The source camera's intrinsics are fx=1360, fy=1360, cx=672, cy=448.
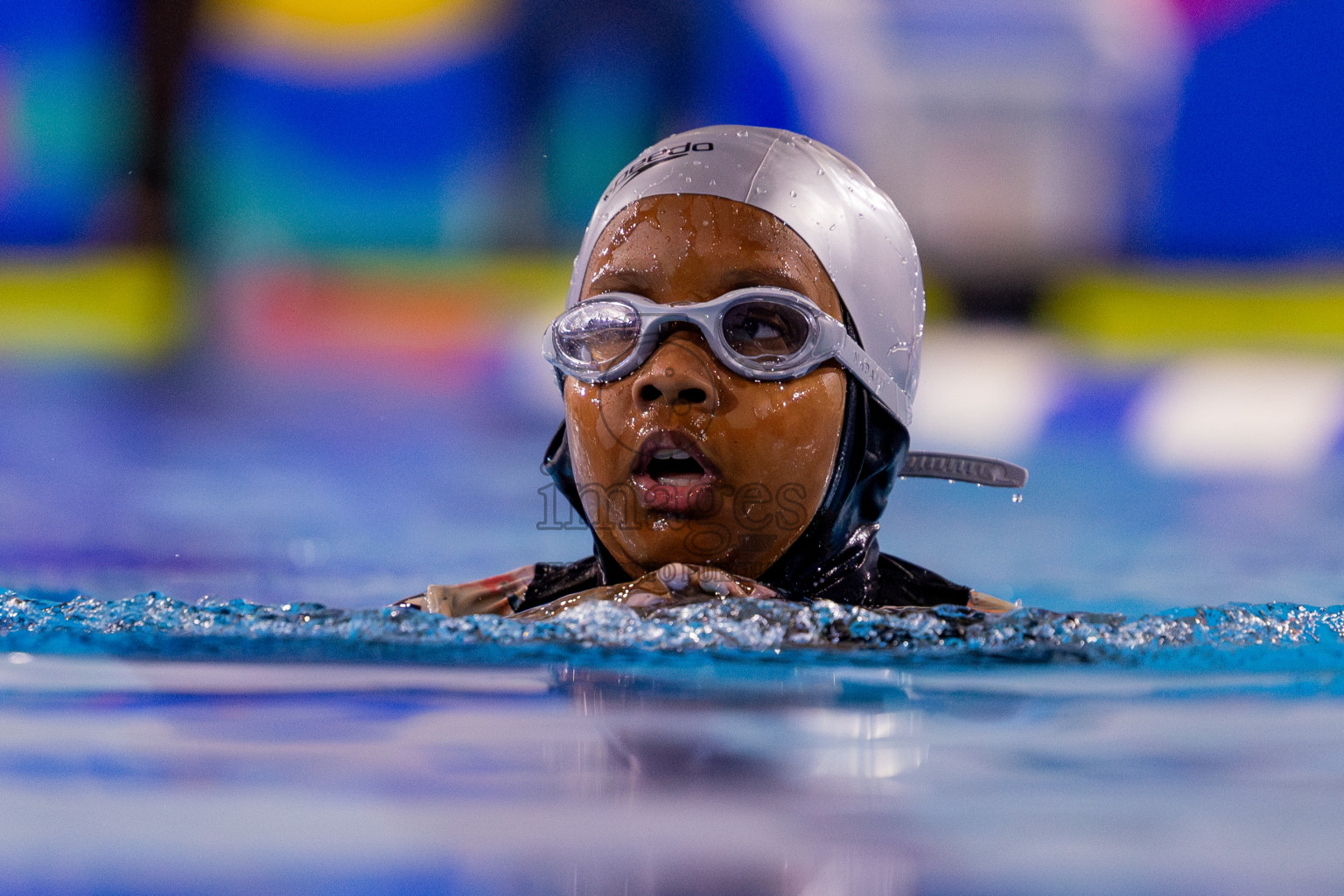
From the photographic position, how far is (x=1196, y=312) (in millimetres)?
11297

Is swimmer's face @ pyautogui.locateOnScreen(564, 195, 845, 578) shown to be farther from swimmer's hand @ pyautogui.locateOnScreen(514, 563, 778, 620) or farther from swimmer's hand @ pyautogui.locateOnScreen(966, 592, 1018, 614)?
swimmer's hand @ pyautogui.locateOnScreen(966, 592, 1018, 614)

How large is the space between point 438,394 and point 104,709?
25.8ft

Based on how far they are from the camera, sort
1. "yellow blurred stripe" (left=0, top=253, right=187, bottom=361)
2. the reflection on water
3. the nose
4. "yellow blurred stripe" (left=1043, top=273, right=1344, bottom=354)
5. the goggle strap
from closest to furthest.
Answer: the reflection on water
the nose
the goggle strap
"yellow blurred stripe" (left=1043, top=273, right=1344, bottom=354)
"yellow blurred stripe" (left=0, top=253, right=187, bottom=361)

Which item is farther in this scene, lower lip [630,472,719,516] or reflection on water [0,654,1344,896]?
lower lip [630,472,719,516]

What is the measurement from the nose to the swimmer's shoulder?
27.2 inches

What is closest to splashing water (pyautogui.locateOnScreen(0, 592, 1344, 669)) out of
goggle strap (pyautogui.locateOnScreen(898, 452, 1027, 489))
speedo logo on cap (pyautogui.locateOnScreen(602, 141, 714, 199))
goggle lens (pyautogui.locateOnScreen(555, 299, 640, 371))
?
goggle lens (pyautogui.locateOnScreen(555, 299, 640, 371))

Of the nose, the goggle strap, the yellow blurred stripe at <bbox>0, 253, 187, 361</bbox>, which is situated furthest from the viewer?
the yellow blurred stripe at <bbox>0, 253, 187, 361</bbox>

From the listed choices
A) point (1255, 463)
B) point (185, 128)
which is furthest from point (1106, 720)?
point (185, 128)

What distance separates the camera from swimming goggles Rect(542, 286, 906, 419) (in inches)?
92.7

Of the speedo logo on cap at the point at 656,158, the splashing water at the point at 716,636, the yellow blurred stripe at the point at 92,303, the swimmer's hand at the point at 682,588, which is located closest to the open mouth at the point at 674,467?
the swimmer's hand at the point at 682,588

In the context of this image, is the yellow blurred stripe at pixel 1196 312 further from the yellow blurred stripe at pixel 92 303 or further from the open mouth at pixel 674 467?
the open mouth at pixel 674 467

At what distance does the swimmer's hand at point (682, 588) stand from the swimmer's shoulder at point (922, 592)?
55cm

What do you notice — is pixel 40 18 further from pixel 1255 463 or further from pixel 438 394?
pixel 1255 463

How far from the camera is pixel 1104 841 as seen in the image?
1.28 meters
